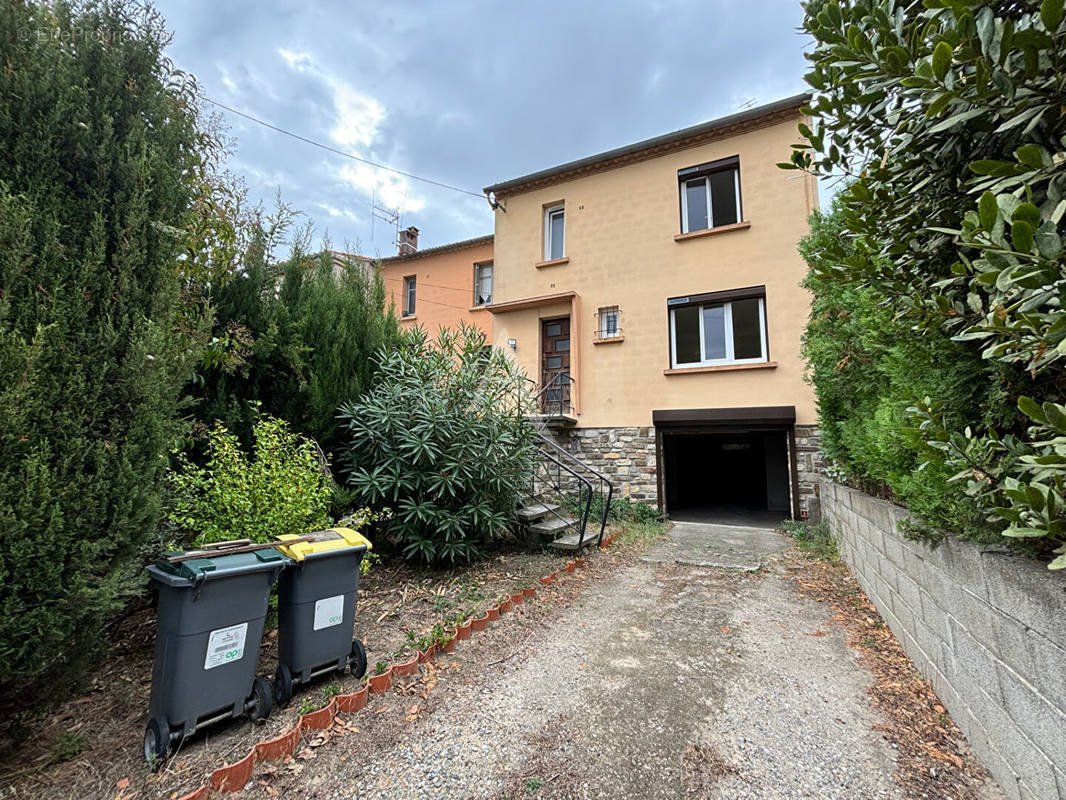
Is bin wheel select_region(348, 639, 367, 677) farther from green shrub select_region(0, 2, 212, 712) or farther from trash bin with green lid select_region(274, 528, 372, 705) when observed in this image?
green shrub select_region(0, 2, 212, 712)

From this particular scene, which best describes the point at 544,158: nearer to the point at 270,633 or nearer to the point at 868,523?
the point at 868,523

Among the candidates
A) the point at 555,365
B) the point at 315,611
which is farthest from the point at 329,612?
the point at 555,365

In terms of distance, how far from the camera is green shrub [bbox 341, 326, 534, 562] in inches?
167

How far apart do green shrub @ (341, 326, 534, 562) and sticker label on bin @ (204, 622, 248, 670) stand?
2083 millimetres

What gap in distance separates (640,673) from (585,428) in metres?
5.97

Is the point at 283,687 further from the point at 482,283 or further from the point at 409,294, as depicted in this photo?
the point at 409,294

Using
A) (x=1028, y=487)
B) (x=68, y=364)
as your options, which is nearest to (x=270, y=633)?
(x=68, y=364)

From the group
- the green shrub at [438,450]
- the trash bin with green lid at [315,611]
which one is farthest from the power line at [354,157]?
the trash bin with green lid at [315,611]

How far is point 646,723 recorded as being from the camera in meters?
2.19

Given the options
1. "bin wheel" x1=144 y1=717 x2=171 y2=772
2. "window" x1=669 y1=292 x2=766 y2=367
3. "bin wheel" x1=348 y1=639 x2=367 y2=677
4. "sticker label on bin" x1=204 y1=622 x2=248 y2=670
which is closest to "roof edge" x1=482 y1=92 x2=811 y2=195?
"window" x1=669 y1=292 x2=766 y2=367

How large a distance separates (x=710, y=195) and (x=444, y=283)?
7.84 metres

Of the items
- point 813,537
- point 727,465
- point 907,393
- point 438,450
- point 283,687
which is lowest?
point 283,687

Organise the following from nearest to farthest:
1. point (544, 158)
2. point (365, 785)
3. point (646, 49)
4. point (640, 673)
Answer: point (365, 785), point (640, 673), point (646, 49), point (544, 158)

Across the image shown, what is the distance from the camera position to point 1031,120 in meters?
1.05
